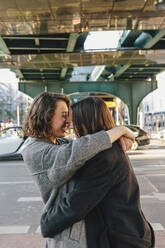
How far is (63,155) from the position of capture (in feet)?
4.06

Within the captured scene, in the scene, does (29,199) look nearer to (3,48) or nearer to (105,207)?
(105,207)

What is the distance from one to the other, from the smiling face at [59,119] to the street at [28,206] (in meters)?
2.54

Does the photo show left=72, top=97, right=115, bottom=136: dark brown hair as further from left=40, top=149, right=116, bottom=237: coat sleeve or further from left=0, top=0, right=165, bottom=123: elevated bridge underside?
left=0, top=0, right=165, bottom=123: elevated bridge underside

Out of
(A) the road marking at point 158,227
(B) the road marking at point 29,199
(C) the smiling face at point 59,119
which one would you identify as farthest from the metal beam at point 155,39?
(C) the smiling face at point 59,119

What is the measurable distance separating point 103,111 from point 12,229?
135 inches

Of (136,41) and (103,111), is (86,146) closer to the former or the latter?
(103,111)

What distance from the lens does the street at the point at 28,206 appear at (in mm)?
3797

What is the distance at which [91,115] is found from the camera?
1351 millimetres

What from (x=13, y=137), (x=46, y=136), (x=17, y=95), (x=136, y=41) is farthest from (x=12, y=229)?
(x=17, y=95)

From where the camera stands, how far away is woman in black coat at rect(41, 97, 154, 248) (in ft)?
4.00

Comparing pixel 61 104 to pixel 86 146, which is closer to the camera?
pixel 86 146

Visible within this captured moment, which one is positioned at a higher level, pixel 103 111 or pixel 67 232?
pixel 103 111

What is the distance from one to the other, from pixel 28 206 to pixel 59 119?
4.31m

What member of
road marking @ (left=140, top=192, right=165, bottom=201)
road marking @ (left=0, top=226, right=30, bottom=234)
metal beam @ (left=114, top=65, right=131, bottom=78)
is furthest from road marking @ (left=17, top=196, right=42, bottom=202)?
metal beam @ (left=114, top=65, right=131, bottom=78)
